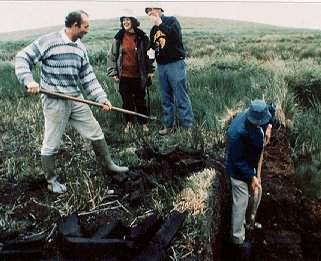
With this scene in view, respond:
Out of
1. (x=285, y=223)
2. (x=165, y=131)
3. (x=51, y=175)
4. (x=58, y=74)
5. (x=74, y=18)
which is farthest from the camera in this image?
(x=165, y=131)

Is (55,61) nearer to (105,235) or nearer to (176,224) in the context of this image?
(105,235)

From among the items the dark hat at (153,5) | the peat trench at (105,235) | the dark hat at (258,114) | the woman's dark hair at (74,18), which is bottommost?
the peat trench at (105,235)

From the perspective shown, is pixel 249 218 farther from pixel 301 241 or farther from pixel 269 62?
pixel 269 62

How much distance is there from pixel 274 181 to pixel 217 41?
25.8 ft

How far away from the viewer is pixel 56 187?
12.1ft

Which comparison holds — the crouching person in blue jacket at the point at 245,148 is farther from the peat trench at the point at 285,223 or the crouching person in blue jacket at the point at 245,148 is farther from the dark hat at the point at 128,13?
the dark hat at the point at 128,13

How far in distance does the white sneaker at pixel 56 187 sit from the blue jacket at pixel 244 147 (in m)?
1.58

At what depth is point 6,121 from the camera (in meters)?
5.80

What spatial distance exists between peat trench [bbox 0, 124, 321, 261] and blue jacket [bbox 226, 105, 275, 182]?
37cm

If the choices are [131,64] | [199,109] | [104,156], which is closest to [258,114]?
[104,156]

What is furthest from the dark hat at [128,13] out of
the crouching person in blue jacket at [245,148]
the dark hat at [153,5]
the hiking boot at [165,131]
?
the crouching person in blue jacket at [245,148]

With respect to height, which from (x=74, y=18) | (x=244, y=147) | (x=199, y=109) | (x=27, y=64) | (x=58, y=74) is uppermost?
(x=74, y=18)

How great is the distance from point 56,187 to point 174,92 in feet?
7.01

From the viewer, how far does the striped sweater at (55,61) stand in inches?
134
